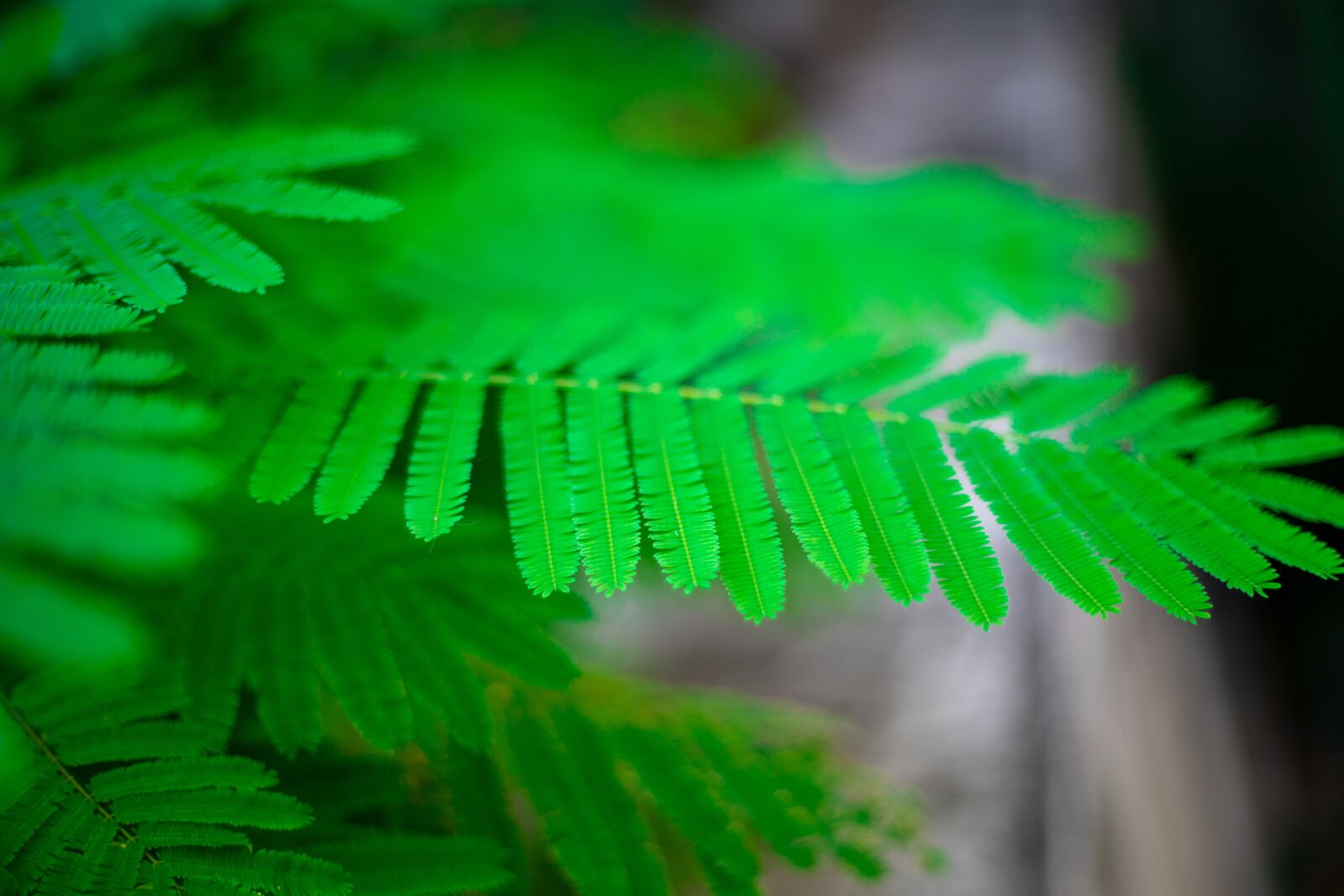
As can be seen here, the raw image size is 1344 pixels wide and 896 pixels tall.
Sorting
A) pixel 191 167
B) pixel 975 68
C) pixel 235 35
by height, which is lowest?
pixel 191 167

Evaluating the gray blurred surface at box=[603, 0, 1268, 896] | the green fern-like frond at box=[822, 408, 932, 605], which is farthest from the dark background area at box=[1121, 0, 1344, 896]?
the green fern-like frond at box=[822, 408, 932, 605]

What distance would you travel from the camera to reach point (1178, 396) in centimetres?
82

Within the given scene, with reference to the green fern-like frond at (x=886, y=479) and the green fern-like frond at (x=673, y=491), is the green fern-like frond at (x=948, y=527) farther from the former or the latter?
the green fern-like frond at (x=673, y=491)

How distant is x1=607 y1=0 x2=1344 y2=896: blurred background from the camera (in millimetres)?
1925

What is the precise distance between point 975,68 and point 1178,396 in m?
3.37

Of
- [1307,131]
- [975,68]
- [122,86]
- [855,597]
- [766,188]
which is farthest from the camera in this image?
[975,68]

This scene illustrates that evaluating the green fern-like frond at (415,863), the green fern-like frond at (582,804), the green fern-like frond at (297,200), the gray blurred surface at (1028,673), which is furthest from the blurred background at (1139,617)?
the green fern-like frond at (297,200)

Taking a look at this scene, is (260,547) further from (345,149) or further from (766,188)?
(766,188)

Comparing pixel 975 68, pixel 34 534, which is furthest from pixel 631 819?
pixel 975 68

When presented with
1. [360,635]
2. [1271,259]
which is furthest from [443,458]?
[1271,259]

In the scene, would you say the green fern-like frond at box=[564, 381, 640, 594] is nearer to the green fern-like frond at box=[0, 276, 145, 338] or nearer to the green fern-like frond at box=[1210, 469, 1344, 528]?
the green fern-like frond at box=[0, 276, 145, 338]

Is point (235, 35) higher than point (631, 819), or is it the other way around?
point (235, 35)

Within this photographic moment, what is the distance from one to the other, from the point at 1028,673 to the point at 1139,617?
1.58ft

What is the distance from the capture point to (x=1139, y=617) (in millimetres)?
2277
